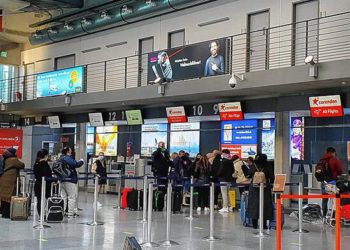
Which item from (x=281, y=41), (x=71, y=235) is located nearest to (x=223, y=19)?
(x=281, y=41)

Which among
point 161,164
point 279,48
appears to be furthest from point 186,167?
point 279,48

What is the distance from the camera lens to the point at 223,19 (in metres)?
18.9

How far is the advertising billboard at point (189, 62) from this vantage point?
17062 mm

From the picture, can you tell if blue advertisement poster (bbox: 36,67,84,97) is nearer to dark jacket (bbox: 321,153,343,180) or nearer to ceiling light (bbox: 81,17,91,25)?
ceiling light (bbox: 81,17,91,25)

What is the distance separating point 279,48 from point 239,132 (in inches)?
223

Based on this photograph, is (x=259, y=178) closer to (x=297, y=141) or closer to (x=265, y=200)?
(x=265, y=200)

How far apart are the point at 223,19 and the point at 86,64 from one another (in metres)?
8.05

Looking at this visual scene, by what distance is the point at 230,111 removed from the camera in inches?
710

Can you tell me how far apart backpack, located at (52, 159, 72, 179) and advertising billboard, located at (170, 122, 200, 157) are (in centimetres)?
978

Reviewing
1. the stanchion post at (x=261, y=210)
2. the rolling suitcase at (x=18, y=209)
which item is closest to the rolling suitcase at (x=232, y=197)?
the stanchion post at (x=261, y=210)

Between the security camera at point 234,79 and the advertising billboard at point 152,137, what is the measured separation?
9000mm

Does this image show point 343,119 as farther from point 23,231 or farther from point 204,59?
point 23,231

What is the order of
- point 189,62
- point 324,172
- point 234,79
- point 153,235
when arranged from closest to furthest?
point 153,235, point 324,172, point 234,79, point 189,62

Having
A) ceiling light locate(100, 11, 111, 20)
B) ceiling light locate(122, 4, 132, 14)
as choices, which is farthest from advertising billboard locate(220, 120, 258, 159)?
ceiling light locate(100, 11, 111, 20)
